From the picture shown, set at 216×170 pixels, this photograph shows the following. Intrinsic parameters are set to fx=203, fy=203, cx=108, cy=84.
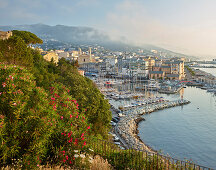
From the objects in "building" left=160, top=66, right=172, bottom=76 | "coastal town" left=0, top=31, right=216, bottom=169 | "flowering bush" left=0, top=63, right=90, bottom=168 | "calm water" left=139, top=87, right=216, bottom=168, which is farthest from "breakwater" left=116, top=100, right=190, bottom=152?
"building" left=160, top=66, right=172, bottom=76

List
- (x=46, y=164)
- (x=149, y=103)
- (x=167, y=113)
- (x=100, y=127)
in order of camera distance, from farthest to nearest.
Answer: (x=149, y=103)
(x=167, y=113)
(x=100, y=127)
(x=46, y=164)

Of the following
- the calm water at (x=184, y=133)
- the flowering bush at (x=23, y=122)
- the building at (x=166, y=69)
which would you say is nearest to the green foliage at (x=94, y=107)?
the flowering bush at (x=23, y=122)

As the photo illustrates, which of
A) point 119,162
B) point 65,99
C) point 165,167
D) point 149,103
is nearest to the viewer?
point 165,167

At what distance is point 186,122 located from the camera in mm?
17469

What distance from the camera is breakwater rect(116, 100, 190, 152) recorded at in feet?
38.1

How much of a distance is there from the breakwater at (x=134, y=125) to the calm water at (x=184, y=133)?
0.54m

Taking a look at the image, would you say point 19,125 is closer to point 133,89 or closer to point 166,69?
point 133,89

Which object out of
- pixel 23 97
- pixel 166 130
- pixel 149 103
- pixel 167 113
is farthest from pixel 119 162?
pixel 149 103

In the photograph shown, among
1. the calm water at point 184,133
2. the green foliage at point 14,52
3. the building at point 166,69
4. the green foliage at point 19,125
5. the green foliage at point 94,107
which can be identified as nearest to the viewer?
the green foliage at point 19,125

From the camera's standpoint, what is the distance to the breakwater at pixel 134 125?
11.6m

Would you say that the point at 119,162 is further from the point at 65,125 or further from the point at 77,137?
the point at 65,125

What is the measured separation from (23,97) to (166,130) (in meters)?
14.2

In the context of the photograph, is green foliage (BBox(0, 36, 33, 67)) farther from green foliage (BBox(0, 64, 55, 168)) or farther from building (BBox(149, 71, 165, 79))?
building (BBox(149, 71, 165, 79))

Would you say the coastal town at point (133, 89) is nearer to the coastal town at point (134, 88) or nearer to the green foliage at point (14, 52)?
the coastal town at point (134, 88)
